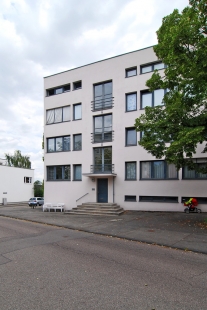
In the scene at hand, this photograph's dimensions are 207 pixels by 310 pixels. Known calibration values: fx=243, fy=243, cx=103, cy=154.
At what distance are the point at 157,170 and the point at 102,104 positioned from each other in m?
7.23

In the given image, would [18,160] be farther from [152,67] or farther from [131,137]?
[152,67]

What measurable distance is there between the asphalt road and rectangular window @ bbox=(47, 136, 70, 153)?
1449cm

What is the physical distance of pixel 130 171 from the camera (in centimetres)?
1923

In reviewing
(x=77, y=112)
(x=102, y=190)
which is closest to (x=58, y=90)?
(x=77, y=112)

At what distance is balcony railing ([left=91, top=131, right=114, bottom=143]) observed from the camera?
66.0 feet

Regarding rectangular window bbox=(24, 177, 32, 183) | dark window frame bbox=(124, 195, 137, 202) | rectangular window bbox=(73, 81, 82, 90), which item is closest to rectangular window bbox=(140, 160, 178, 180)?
dark window frame bbox=(124, 195, 137, 202)

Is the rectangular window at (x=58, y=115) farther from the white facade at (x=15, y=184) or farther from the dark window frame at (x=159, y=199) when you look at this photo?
the white facade at (x=15, y=184)

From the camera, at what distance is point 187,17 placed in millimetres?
10180

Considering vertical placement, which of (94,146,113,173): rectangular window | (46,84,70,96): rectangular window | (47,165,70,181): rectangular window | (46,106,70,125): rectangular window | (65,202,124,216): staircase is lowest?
(65,202,124,216): staircase

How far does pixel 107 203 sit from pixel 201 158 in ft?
25.3

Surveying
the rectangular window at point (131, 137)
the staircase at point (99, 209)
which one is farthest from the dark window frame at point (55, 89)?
the staircase at point (99, 209)

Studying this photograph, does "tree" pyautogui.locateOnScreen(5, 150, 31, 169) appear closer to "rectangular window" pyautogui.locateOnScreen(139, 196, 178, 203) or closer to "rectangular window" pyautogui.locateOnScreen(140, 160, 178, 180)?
"rectangular window" pyautogui.locateOnScreen(140, 160, 178, 180)

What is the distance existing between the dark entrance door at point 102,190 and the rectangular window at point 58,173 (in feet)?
10.8

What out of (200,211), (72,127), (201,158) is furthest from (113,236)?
(72,127)
